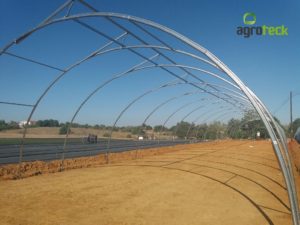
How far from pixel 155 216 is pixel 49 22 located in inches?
230

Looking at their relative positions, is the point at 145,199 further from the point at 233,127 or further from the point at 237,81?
the point at 233,127

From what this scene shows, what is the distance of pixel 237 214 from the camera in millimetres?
6664

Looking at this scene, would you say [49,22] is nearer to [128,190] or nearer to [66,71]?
[66,71]

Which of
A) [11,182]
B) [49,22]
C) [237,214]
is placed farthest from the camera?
[11,182]

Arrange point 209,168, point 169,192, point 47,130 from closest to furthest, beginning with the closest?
point 169,192, point 209,168, point 47,130

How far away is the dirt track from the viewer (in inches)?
247

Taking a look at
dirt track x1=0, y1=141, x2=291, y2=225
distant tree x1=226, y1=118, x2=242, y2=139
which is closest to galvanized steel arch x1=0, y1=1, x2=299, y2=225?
dirt track x1=0, y1=141, x2=291, y2=225

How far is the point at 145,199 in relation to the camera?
7980 mm

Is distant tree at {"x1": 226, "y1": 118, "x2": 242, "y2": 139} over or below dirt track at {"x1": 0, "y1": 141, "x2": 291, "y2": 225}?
over

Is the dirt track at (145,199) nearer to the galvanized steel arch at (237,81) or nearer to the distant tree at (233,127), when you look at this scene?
the galvanized steel arch at (237,81)

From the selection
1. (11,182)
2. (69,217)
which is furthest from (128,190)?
(11,182)

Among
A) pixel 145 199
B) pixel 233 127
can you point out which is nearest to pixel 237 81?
pixel 145 199

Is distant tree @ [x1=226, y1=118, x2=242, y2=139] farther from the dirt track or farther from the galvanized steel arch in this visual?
the galvanized steel arch

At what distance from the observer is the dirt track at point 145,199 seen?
6.26 meters
